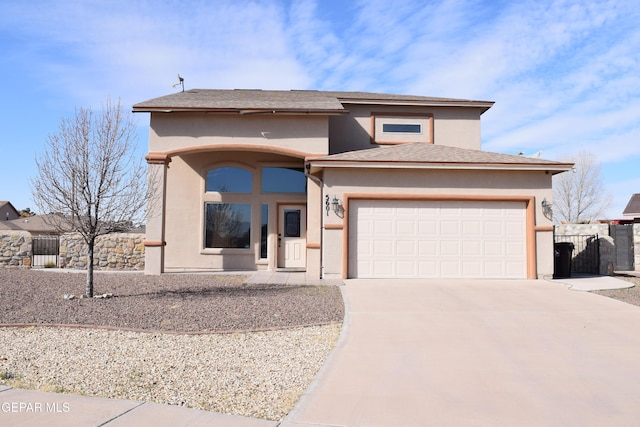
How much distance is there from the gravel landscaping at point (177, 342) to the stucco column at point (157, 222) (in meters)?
A: 2.52

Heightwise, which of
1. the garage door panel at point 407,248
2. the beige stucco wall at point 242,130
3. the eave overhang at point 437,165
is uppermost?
the beige stucco wall at point 242,130

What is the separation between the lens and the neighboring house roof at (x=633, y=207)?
112 ft

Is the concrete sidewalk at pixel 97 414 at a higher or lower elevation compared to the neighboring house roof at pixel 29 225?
lower

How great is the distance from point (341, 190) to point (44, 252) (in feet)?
38.6

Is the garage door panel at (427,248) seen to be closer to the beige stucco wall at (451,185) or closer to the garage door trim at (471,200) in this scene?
the garage door trim at (471,200)

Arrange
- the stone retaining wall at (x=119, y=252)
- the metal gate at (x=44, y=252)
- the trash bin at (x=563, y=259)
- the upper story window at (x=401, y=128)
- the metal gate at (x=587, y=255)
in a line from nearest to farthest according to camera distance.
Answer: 1. the trash bin at (x=563, y=259)
2. the metal gate at (x=587, y=255)
3. the stone retaining wall at (x=119, y=252)
4. the upper story window at (x=401, y=128)
5. the metal gate at (x=44, y=252)

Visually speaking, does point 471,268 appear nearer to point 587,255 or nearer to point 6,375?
point 587,255

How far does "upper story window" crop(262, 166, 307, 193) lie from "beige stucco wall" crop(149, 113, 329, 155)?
2039mm

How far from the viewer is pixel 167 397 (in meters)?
4.61

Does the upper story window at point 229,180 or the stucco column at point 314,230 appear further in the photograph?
the upper story window at point 229,180

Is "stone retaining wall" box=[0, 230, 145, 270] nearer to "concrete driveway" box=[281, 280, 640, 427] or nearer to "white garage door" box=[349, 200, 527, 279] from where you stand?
"white garage door" box=[349, 200, 527, 279]

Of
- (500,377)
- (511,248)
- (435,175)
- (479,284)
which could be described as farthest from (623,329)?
(435,175)

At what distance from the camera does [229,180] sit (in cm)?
1628

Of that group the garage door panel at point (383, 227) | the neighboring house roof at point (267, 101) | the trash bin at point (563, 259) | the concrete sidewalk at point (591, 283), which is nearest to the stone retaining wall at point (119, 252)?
the neighboring house roof at point (267, 101)
